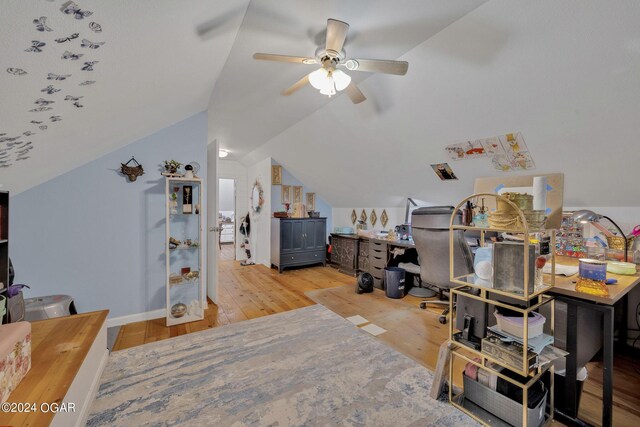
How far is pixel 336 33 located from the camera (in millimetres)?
1584

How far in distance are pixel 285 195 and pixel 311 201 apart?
63 centimetres

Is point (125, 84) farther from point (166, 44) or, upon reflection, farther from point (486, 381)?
point (486, 381)

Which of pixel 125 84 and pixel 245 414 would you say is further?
pixel 125 84

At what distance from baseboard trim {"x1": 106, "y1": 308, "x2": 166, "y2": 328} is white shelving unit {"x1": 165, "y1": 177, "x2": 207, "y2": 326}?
188 mm

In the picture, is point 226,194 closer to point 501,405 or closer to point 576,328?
point 501,405

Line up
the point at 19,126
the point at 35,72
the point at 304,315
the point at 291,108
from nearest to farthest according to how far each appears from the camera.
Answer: the point at 35,72
the point at 19,126
the point at 304,315
the point at 291,108

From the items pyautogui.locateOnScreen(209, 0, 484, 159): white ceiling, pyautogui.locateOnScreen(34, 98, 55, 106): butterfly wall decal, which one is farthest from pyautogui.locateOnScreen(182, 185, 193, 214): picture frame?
pyautogui.locateOnScreen(34, 98, 55, 106): butterfly wall decal

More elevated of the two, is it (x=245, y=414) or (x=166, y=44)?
(x=166, y=44)

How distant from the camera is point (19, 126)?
1442 mm

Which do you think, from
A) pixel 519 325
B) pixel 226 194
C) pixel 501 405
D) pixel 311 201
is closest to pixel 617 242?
pixel 519 325

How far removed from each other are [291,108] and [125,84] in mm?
1933

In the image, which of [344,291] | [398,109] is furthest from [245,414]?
[398,109]

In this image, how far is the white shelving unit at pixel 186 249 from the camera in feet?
9.58

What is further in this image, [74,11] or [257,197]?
[257,197]
